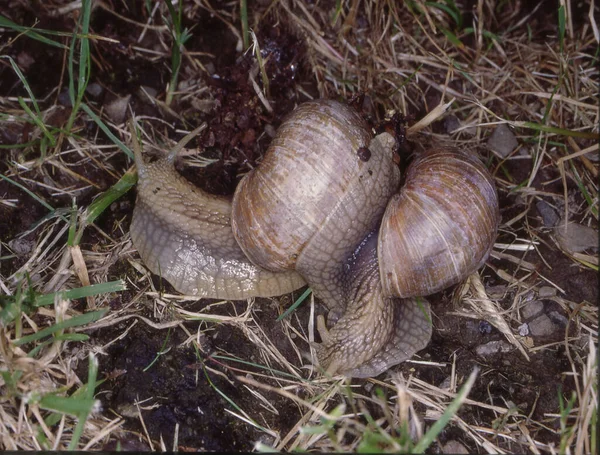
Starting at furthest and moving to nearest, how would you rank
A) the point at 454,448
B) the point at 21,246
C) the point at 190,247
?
the point at 190,247, the point at 21,246, the point at 454,448

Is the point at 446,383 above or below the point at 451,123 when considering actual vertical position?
below

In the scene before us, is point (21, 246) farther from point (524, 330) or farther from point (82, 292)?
point (524, 330)

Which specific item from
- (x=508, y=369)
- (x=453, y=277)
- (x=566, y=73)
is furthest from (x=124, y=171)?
(x=566, y=73)

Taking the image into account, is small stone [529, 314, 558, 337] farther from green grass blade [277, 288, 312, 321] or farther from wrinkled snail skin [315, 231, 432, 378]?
green grass blade [277, 288, 312, 321]

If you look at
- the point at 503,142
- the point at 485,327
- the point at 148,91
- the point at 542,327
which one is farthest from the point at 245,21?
the point at 542,327

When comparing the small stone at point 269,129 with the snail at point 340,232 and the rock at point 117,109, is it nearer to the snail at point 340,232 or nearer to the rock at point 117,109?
the snail at point 340,232
